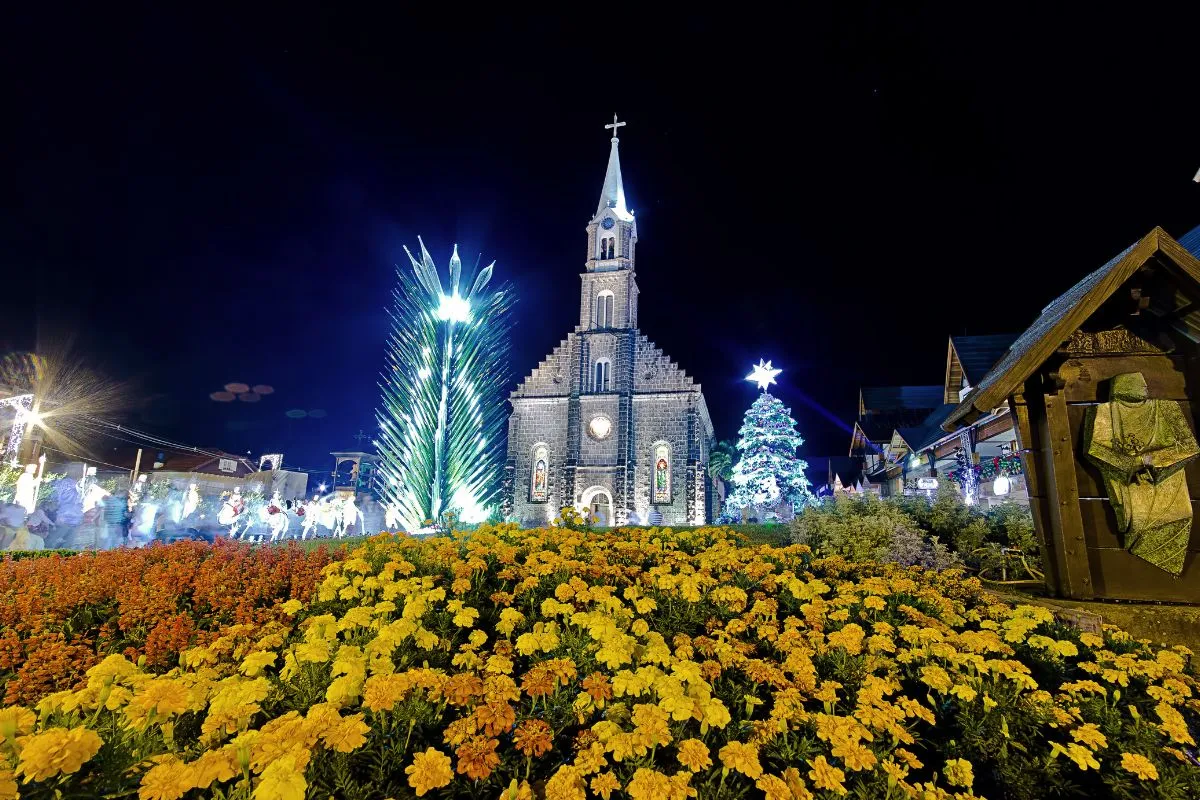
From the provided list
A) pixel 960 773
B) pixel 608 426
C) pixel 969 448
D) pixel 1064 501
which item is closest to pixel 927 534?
pixel 1064 501

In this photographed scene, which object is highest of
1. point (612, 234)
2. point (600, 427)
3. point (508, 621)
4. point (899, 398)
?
point (612, 234)

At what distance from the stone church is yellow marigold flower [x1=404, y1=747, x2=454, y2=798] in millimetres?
31420

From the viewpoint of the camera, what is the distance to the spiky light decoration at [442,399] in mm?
14281

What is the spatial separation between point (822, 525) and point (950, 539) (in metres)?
2.23

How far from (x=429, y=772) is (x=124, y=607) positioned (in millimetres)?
5010

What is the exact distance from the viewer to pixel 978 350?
2061 centimetres

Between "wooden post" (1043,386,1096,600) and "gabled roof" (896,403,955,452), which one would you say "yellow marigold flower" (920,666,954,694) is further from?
"gabled roof" (896,403,955,452)

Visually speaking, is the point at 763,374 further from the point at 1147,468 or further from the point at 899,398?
the point at 1147,468

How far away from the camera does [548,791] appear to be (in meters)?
2.79

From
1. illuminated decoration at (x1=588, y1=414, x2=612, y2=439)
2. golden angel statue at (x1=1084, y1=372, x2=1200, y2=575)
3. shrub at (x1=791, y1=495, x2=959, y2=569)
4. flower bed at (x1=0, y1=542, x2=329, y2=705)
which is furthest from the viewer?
illuminated decoration at (x1=588, y1=414, x2=612, y2=439)

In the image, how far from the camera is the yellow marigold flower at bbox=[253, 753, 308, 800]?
7.73ft

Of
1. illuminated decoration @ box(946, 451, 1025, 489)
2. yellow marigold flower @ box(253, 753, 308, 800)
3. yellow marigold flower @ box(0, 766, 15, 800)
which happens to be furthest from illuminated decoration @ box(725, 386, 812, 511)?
yellow marigold flower @ box(0, 766, 15, 800)

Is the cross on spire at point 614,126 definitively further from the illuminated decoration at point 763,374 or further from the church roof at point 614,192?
the illuminated decoration at point 763,374

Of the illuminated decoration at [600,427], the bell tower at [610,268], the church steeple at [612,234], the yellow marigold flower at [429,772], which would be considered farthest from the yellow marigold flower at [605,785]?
the church steeple at [612,234]
